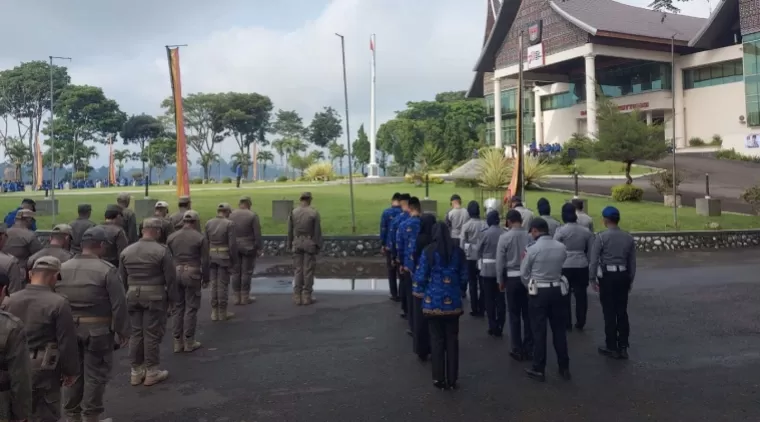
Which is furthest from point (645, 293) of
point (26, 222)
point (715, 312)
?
point (26, 222)

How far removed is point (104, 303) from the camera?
15.7 feet

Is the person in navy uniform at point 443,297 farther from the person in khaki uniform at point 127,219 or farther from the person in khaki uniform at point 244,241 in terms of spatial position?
the person in khaki uniform at point 127,219

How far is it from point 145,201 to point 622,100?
46.1m

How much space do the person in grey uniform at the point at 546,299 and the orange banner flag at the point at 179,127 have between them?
1117 centimetres

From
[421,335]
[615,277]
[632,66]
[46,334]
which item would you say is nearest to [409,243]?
[421,335]

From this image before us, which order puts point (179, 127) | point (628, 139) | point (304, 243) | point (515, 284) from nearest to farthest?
point (515, 284) < point (304, 243) < point (179, 127) < point (628, 139)

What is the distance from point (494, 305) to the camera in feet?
25.7

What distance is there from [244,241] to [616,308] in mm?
5990

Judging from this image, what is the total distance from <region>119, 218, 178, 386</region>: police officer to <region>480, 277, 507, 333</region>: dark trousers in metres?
4.09

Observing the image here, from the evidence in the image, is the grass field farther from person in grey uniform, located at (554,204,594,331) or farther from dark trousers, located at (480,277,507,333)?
person in grey uniform, located at (554,204,594,331)

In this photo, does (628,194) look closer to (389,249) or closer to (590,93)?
(389,249)

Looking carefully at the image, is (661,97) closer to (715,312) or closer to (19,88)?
(715,312)

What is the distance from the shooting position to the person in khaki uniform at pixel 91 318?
15.4 feet

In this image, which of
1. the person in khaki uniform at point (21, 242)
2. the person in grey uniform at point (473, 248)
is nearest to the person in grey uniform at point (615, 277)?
the person in grey uniform at point (473, 248)
